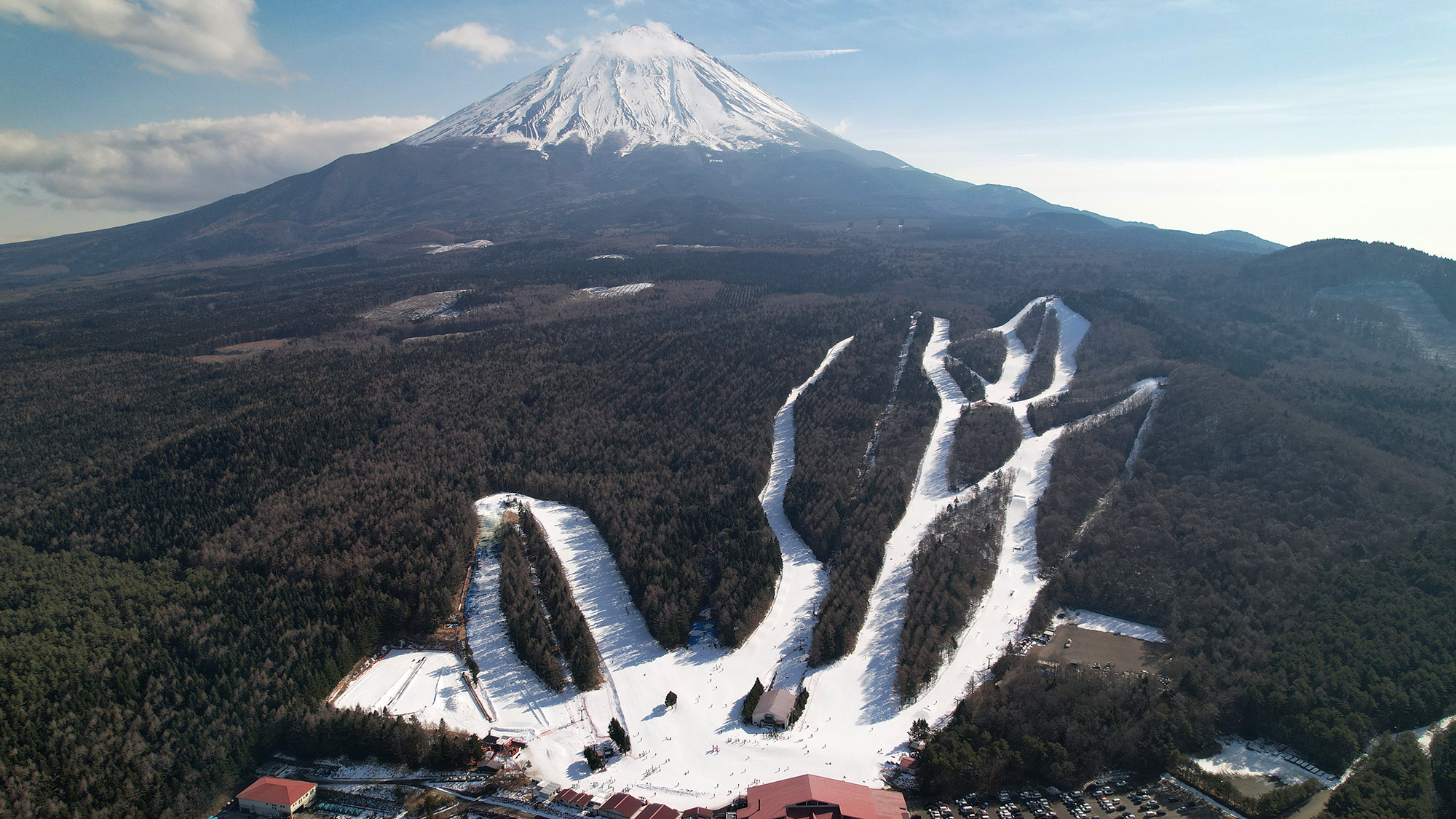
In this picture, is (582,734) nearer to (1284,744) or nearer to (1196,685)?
(1196,685)

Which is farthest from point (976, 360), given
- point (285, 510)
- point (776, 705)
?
point (285, 510)

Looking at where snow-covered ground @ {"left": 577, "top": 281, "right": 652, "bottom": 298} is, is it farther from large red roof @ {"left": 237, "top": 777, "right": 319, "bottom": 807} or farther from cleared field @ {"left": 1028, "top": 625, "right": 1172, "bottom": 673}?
large red roof @ {"left": 237, "top": 777, "right": 319, "bottom": 807}

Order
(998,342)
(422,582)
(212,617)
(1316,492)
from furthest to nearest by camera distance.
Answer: (998,342) → (1316,492) → (422,582) → (212,617)

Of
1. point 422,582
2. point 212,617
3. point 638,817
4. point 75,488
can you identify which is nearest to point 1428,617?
point 638,817

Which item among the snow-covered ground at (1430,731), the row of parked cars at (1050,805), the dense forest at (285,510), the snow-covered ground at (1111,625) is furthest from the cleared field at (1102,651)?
the dense forest at (285,510)

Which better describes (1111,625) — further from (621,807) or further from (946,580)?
(621,807)

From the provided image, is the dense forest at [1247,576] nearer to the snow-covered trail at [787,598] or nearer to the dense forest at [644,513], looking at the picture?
the dense forest at [644,513]

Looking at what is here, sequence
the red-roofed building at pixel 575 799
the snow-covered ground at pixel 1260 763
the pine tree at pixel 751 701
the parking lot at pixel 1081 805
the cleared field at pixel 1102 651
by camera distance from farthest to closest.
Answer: the cleared field at pixel 1102 651 → the pine tree at pixel 751 701 → the snow-covered ground at pixel 1260 763 → the red-roofed building at pixel 575 799 → the parking lot at pixel 1081 805
